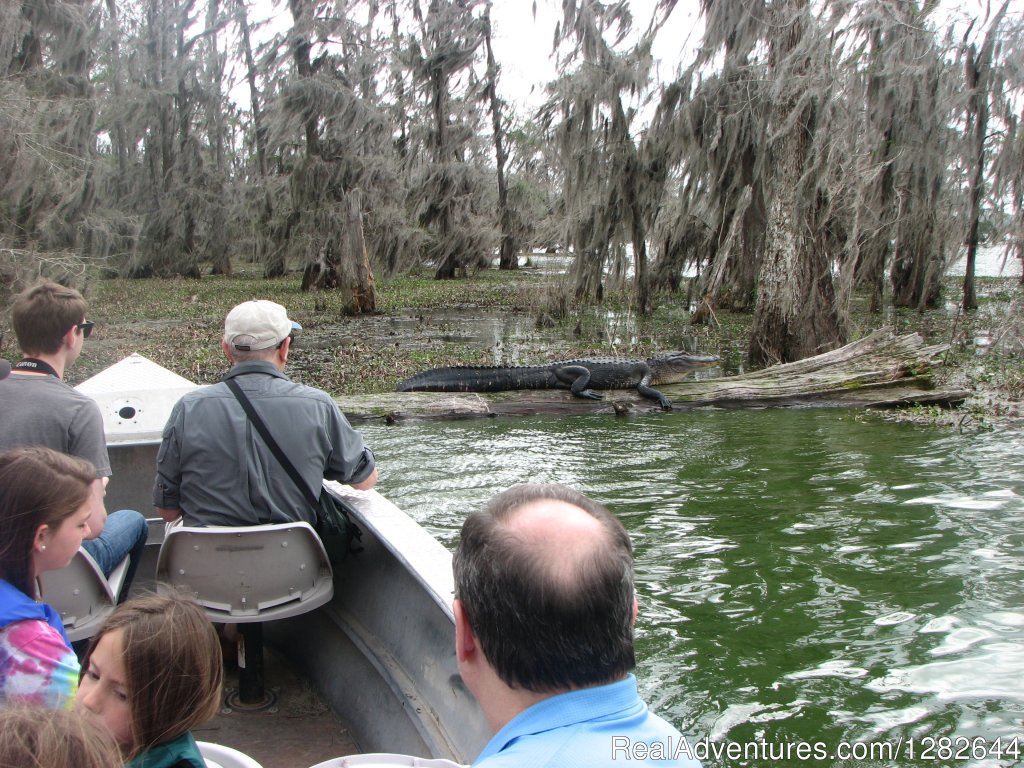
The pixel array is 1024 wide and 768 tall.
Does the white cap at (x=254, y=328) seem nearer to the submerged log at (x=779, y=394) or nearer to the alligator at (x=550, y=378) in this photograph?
the submerged log at (x=779, y=394)

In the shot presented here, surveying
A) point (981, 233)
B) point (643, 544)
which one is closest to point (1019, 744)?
point (643, 544)

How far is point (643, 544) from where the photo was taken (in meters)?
6.45

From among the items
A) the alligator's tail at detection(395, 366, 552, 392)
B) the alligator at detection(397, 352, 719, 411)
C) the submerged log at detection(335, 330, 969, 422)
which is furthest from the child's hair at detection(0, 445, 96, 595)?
the alligator's tail at detection(395, 366, 552, 392)

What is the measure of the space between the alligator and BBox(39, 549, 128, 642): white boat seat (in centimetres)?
854

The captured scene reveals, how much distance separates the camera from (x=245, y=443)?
3330 mm

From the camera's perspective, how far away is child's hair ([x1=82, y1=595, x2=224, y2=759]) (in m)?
1.84

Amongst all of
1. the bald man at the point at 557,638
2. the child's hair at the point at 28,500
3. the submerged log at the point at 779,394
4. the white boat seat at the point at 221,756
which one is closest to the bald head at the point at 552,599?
the bald man at the point at 557,638

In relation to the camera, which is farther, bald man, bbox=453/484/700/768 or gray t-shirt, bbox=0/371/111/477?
gray t-shirt, bbox=0/371/111/477

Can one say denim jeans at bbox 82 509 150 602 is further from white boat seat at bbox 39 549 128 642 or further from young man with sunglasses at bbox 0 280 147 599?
white boat seat at bbox 39 549 128 642

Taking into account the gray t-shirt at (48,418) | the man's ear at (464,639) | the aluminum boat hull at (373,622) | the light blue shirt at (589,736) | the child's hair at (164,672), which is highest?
the gray t-shirt at (48,418)

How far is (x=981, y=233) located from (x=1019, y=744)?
21.2 metres

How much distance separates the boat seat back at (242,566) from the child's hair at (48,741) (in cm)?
186

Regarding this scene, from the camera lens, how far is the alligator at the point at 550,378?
38.3ft

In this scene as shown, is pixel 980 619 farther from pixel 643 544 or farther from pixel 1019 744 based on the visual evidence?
pixel 643 544
